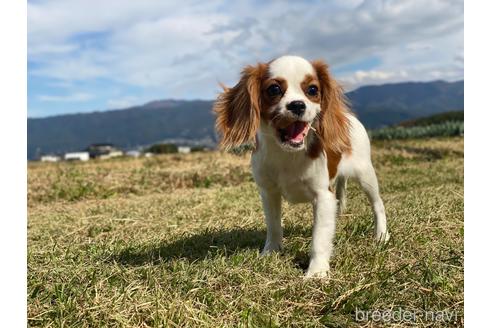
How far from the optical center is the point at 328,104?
347cm

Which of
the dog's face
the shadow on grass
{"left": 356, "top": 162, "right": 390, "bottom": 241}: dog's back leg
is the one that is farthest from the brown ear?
the shadow on grass

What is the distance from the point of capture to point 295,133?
10.3ft

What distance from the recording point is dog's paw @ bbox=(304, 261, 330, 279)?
3164 millimetres

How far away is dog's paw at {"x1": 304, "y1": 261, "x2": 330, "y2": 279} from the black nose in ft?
3.48

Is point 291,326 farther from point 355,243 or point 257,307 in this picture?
point 355,243

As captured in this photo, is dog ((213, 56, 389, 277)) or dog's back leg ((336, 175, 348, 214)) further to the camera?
dog's back leg ((336, 175, 348, 214))

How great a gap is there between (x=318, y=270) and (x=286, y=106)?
1141mm

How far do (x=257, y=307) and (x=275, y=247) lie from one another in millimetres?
1104

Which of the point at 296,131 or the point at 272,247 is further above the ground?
the point at 296,131

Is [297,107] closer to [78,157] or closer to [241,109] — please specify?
[241,109]

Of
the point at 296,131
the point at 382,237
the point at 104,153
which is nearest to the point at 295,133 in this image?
the point at 296,131

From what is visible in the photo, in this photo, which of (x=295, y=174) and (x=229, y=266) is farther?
(x=295, y=174)

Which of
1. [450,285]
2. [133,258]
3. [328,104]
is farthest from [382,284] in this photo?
[133,258]

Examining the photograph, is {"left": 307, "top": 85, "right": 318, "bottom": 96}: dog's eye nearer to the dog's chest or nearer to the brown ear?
the brown ear
